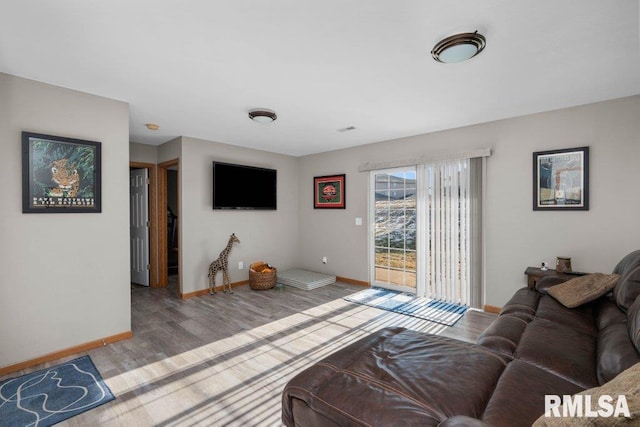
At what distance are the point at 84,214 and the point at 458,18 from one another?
3433mm

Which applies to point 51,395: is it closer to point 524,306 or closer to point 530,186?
point 524,306

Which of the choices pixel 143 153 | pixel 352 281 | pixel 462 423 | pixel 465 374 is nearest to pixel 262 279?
pixel 352 281

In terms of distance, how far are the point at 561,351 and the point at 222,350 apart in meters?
2.59

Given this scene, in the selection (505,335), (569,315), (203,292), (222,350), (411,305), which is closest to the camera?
(505,335)

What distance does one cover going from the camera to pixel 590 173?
3070 millimetres

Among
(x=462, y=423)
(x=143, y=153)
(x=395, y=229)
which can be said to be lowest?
(x=462, y=423)

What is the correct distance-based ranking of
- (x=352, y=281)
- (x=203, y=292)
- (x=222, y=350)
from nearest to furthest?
(x=222, y=350), (x=203, y=292), (x=352, y=281)

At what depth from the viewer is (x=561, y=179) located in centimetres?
323

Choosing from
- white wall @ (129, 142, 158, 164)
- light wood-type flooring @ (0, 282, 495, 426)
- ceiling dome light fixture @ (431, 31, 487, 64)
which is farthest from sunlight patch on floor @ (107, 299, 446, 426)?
white wall @ (129, 142, 158, 164)

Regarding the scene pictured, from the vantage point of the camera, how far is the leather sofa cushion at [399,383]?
3.45 feet

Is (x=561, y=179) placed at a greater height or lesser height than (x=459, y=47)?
lesser

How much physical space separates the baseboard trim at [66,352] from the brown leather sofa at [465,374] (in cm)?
256

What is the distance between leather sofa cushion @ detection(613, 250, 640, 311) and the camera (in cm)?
182

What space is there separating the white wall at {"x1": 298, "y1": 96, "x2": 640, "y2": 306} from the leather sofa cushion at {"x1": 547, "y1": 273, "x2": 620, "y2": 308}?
3.35ft
